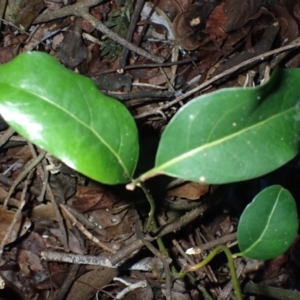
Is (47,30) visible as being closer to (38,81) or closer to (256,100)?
(38,81)

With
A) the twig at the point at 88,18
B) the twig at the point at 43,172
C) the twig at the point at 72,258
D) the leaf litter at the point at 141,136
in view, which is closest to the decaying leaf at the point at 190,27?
the leaf litter at the point at 141,136

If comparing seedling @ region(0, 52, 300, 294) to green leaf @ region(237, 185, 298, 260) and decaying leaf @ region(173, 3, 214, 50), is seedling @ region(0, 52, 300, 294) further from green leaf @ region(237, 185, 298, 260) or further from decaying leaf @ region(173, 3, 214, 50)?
decaying leaf @ region(173, 3, 214, 50)

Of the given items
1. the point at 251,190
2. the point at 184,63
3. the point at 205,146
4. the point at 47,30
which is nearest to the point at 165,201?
the point at 251,190

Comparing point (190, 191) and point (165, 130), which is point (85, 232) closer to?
point (190, 191)

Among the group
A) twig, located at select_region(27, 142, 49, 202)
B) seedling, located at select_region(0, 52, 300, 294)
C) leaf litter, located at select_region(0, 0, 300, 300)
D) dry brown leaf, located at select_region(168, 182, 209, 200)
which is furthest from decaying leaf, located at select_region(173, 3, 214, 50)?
seedling, located at select_region(0, 52, 300, 294)

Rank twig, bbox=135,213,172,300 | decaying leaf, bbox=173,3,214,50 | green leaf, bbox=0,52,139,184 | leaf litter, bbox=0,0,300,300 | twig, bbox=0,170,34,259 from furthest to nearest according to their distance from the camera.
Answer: decaying leaf, bbox=173,3,214,50
leaf litter, bbox=0,0,300,300
twig, bbox=0,170,34,259
twig, bbox=135,213,172,300
green leaf, bbox=0,52,139,184
